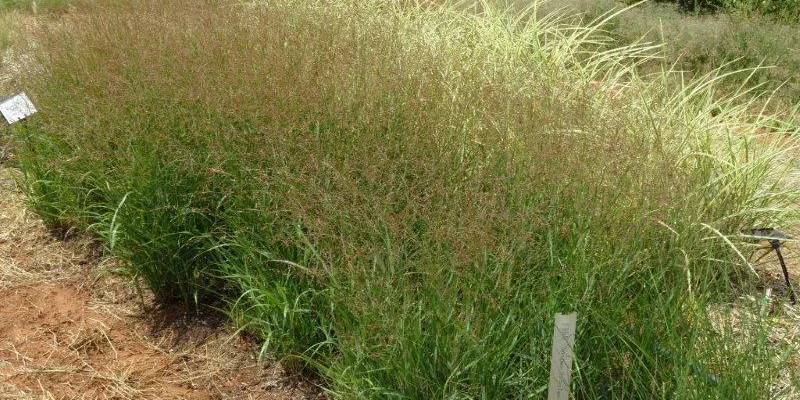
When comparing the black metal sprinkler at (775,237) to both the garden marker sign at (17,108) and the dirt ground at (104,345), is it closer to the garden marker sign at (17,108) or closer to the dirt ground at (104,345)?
the dirt ground at (104,345)

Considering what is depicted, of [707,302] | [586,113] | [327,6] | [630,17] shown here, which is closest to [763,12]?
[630,17]

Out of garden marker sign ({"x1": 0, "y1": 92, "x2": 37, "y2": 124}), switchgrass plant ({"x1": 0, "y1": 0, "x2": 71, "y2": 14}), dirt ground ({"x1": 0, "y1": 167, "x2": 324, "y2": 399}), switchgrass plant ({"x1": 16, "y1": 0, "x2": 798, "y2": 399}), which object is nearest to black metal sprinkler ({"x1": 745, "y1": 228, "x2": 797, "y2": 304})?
switchgrass plant ({"x1": 16, "y1": 0, "x2": 798, "y2": 399})

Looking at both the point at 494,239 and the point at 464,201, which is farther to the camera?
the point at 464,201

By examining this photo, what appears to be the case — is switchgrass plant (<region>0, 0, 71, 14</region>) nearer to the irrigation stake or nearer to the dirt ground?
the dirt ground

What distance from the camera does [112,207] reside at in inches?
133

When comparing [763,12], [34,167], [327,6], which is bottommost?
[763,12]

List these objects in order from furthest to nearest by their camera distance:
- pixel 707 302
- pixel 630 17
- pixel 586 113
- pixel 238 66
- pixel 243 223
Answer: pixel 630 17 < pixel 238 66 < pixel 243 223 < pixel 586 113 < pixel 707 302

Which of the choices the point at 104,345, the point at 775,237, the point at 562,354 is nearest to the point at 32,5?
the point at 104,345

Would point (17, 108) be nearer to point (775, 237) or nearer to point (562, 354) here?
Result: point (562, 354)

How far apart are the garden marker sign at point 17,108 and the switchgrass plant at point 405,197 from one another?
56 millimetres

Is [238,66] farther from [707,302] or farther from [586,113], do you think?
[707,302]

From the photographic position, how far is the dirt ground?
3.02 meters

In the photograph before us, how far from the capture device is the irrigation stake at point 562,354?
2025mm

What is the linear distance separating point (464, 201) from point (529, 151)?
0.30m
